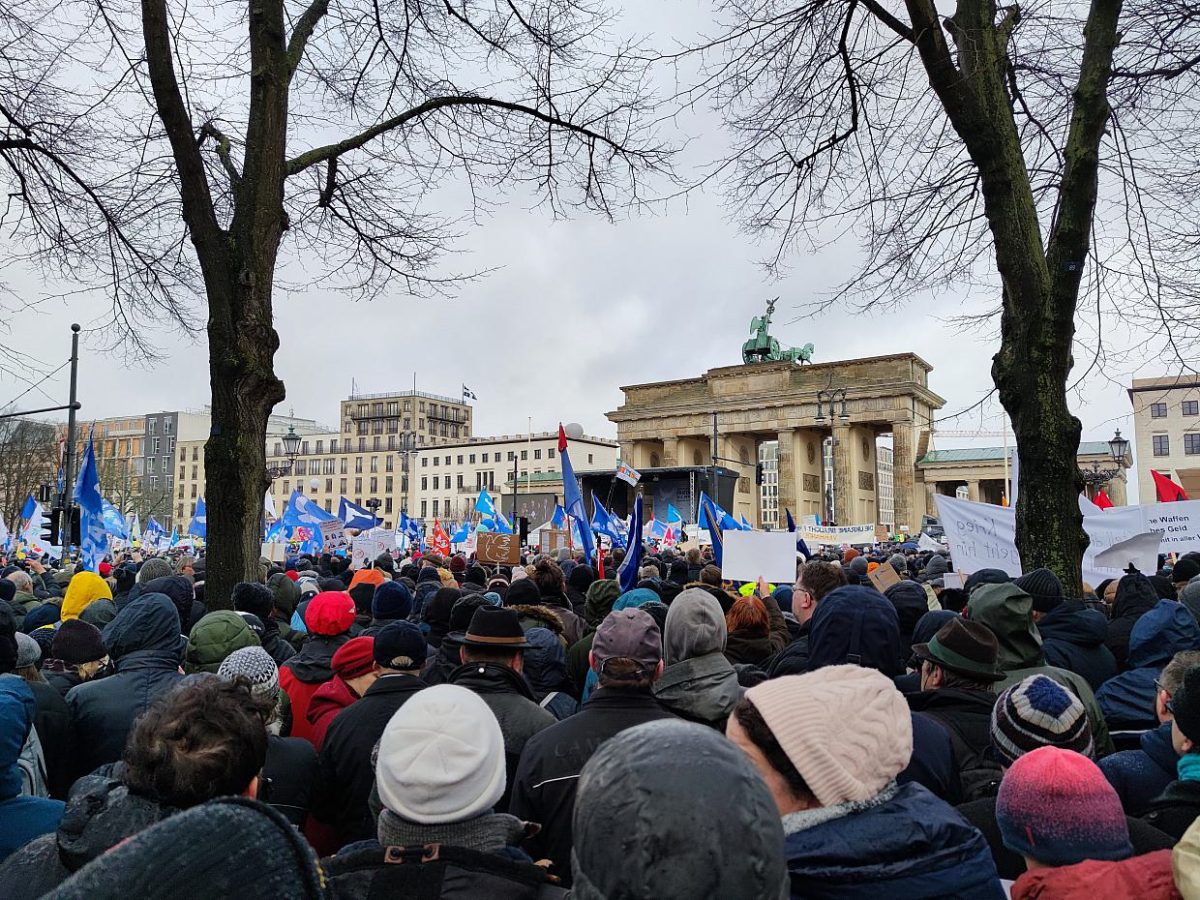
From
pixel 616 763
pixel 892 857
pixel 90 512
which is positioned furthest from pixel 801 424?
pixel 616 763

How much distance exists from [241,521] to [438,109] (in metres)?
4.48

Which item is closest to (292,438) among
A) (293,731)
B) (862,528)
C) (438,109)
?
(862,528)

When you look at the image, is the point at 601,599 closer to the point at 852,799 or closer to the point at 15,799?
the point at 15,799

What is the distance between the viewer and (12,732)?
2695mm

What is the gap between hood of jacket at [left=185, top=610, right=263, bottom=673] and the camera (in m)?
4.30

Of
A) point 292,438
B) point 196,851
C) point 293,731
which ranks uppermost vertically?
point 292,438

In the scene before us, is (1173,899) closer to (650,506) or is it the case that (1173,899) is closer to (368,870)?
(368,870)

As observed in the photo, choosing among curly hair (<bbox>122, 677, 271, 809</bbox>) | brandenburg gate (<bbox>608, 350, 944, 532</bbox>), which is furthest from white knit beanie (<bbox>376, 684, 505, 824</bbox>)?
brandenburg gate (<bbox>608, 350, 944, 532</bbox>)

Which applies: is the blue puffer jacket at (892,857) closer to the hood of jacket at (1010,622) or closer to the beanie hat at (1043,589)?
the hood of jacket at (1010,622)

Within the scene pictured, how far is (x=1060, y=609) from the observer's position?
5.32m

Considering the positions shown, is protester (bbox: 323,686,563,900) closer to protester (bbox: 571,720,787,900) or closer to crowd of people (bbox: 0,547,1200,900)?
crowd of people (bbox: 0,547,1200,900)

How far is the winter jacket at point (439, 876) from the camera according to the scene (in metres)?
1.99

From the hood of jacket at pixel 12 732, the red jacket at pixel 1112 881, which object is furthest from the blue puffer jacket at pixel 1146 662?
the hood of jacket at pixel 12 732

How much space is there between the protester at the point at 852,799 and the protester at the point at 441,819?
0.59m
